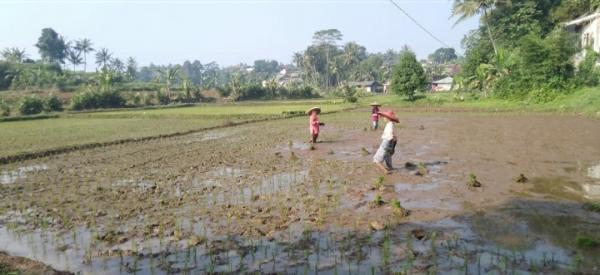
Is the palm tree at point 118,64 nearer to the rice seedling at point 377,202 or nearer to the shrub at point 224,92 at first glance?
the shrub at point 224,92

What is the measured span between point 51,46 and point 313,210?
300 ft

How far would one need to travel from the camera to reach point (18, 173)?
1198 centimetres

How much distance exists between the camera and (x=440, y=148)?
1389cm

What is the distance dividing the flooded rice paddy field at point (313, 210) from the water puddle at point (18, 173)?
6cm

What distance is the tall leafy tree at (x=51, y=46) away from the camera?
82.9 meters

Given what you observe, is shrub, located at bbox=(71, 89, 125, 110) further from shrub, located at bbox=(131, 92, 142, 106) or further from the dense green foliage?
the dense green foliage

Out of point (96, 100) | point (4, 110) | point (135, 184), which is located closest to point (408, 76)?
point (96, 100)

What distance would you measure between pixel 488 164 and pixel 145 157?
9.89 m

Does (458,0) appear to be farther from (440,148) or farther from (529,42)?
(440,148)

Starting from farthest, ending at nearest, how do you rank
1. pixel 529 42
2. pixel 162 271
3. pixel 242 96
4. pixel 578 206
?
pixel 242 96 → pixel 529 42 → pixel 578 206 → pixel 162 271

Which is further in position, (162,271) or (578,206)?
(578,206)

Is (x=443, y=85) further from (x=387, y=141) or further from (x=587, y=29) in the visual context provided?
(x=387, y=141)

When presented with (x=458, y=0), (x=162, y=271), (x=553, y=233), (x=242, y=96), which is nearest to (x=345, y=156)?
(x=553, y=233)

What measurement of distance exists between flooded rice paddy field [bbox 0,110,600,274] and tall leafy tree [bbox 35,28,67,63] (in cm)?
8117
